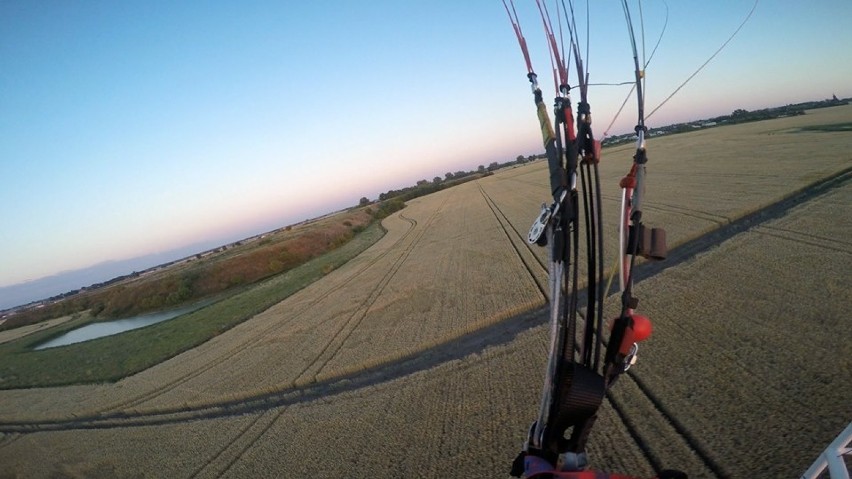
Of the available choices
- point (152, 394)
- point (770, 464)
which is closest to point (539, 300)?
point (770, 464)

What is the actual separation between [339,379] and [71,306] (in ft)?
149

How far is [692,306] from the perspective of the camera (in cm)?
482

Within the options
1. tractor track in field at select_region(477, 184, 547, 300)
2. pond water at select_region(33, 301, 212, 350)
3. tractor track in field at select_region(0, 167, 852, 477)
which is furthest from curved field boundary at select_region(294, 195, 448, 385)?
pond water at select_region(33, 301, 212, 350)

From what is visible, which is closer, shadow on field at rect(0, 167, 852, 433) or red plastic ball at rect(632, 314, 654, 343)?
red plastic ball at rect(632, 314, 654, 343)

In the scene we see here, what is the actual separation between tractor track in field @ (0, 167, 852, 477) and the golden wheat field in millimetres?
33

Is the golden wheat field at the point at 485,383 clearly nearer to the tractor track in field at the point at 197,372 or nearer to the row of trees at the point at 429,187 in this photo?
the tractor track in field at the point at 197,372

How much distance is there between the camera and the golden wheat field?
9.60ft

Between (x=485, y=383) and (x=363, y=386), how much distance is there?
6.27 ft

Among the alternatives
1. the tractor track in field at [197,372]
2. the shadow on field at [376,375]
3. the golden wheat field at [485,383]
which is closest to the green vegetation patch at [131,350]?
the golden wheat field at [485,383]

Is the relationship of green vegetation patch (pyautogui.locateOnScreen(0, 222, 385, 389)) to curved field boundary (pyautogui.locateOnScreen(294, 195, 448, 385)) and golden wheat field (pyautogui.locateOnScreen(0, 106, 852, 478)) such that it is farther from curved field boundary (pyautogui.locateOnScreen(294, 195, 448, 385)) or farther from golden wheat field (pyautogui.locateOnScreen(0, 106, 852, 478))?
curved field boundary (pyautogui.locateOnScreen(294, 195, 448, 385))

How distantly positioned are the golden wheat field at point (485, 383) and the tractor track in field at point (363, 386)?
33 mm

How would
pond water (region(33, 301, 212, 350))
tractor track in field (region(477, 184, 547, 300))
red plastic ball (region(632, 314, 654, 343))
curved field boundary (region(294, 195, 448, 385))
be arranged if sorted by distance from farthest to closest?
pond water (region(33, 301, 212, 350)) < tractor track in field (region(477, 184, 547, 300)) < curved field boundary (region(294, 195, 448, 385)) < red plastic ball (region(632, 314, 654, 343))

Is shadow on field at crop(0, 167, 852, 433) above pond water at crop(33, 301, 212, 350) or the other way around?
the other way around

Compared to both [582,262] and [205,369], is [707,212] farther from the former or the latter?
[205,369]
